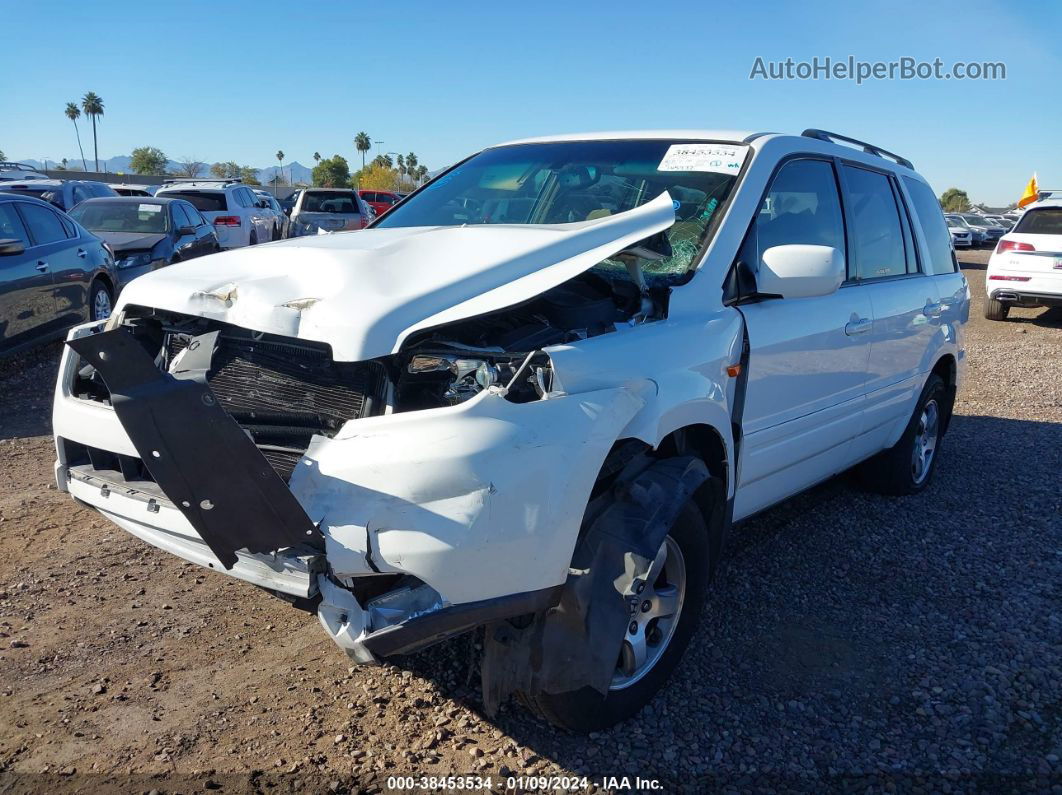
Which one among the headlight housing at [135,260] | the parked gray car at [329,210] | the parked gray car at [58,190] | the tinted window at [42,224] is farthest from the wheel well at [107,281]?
the parked gray car at [329,210]

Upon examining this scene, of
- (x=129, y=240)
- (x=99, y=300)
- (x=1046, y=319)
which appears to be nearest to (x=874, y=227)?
(x=99, y=300)

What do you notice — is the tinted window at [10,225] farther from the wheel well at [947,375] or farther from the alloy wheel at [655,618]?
the wheel well at [947,375]

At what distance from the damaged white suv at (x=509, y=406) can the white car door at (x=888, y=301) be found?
1.55ft

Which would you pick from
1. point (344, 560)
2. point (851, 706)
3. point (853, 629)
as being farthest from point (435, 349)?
point (853, 629)

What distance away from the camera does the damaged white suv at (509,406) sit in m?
2.30

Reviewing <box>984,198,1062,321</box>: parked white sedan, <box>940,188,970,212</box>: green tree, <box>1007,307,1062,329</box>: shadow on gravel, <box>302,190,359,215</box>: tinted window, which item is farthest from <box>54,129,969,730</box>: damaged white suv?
<box>940,188,970,212</box>: green tree

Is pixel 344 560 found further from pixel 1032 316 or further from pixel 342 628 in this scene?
pixel 1032 316

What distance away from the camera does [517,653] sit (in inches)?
101

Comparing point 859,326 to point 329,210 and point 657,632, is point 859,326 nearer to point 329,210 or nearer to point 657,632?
point 657,632

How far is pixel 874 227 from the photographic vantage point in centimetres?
475

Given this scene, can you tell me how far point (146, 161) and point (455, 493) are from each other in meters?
96.3

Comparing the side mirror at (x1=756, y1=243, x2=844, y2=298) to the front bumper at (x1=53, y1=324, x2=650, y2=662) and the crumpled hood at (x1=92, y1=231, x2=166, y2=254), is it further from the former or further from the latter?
the crumpled hood at (x1=92, y1=231, x2=166, y2=254)

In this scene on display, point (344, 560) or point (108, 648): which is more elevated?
point (344, 560)

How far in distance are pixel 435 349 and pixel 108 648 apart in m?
1.87
